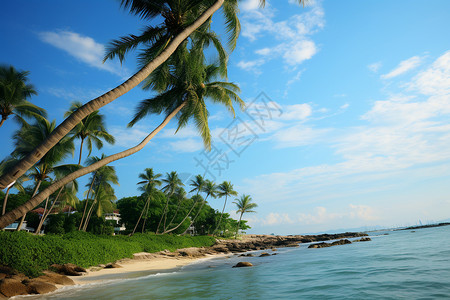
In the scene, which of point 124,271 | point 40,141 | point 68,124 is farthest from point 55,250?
point 68,124

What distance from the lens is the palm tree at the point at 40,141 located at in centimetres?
1656

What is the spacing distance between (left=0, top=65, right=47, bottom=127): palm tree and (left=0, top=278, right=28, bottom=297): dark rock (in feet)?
29.6

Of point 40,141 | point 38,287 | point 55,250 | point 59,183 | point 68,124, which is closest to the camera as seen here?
point 68,124

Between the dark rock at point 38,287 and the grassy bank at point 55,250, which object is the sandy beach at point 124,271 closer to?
the grassy bank at point 55,250

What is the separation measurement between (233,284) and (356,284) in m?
3.94

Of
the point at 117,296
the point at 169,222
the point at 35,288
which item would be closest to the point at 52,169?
the point at 35,288

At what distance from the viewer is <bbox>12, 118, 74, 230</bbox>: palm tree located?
16562 millimetres

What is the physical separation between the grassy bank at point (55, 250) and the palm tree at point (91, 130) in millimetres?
6895

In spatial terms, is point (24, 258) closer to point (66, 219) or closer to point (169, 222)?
point (66, 219)

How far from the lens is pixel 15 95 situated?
13.6 metres

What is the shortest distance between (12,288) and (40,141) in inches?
456

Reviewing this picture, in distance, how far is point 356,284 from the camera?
764cm

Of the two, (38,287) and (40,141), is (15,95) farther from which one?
(38,287)

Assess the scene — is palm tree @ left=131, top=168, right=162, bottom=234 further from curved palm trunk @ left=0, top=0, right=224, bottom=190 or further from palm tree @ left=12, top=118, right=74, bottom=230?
curved palm trunk @ left=0, top=0, right=224, bottom=190
